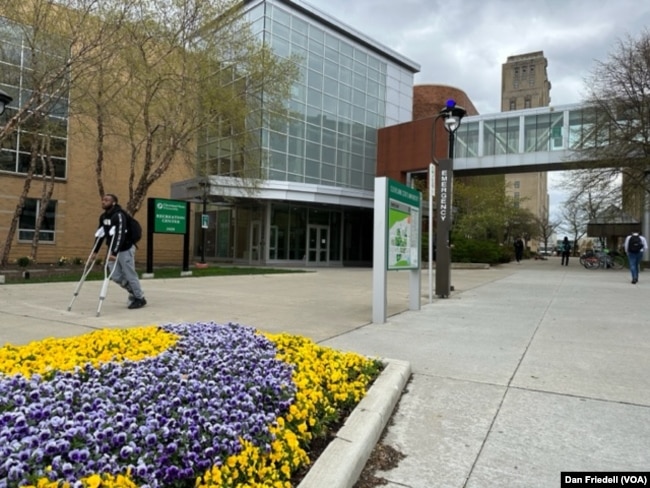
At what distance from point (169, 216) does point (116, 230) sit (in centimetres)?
873

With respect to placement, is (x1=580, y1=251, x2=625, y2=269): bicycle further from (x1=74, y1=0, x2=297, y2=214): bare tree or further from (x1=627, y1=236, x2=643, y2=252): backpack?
(x1=74, y1=0, x2=297, y2=214): bare tree

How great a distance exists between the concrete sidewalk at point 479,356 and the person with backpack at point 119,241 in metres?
0.59

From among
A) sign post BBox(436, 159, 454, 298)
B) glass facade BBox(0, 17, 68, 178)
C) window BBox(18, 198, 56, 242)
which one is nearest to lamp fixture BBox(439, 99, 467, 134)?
sign post BBox(436, 159, 454, 298)

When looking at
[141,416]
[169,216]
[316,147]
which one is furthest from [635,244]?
[316,147]

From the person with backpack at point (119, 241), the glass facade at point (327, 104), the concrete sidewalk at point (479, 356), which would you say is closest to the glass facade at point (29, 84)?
the person with backpack at point (119, 241)

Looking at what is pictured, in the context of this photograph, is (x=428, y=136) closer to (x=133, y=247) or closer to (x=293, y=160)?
(x=293, y=160)

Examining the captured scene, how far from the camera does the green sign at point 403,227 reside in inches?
307

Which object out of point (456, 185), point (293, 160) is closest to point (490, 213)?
point (456, 185)

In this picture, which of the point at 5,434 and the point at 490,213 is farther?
the point at 490,213

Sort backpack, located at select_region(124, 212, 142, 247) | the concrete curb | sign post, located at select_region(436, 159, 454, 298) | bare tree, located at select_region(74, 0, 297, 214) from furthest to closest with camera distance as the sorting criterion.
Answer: bare tree, located at select_region(74, 0, 297, 214) < sign post, located at select_region(436, 159, 454, 298) < backpack, located at select_region(124, 212, 142, 247) < the concrete curb

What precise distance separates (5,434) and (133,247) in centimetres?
666

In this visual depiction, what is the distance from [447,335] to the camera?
22.2 ft

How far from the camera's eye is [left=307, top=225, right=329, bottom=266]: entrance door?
1233 inches

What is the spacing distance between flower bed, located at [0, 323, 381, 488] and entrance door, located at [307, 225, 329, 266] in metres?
27.1
